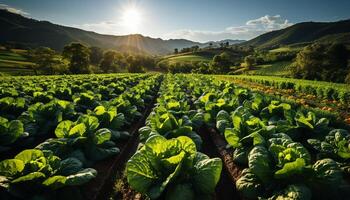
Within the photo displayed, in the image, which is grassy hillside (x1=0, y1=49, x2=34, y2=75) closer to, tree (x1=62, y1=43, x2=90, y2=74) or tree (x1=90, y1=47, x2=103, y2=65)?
tree (x1=62, y1=43, x2=90, y2=74)

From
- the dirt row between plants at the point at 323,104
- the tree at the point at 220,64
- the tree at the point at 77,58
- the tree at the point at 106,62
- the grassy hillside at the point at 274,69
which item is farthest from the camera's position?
the tree at the point at 106,62

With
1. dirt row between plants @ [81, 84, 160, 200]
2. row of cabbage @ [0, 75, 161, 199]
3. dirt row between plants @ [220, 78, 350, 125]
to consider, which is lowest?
dirt row between plants @ [220, 78, 350, 125]

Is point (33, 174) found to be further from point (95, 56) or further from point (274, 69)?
point (95, 56)

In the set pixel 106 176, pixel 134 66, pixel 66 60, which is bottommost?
pixel 134 66

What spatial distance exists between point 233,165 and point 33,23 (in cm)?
23033

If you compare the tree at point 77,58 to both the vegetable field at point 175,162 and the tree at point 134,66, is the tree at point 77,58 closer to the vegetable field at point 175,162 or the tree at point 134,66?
the tree at point 134,66

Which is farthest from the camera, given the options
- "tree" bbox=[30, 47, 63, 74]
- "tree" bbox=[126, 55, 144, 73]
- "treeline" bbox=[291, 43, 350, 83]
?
"tree" bbox=[126, 55, 144, 73]

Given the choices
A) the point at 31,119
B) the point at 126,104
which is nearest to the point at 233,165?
the point at 126,104

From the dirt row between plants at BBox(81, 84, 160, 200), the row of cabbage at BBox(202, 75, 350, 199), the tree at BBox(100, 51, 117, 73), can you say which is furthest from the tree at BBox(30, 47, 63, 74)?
the row of cabbage at BBox(202, 75, 350, 199)

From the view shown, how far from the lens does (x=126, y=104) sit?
8039mm

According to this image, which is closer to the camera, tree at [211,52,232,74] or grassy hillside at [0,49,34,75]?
grassy hillside at [0,49,34,75]

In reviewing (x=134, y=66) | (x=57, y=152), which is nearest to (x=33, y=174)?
(x=57, y=152)

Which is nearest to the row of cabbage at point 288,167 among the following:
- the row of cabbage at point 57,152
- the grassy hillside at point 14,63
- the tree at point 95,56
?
the row of cabbage at point 57,152

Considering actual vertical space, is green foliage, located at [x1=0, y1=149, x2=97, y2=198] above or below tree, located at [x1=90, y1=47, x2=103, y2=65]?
above
